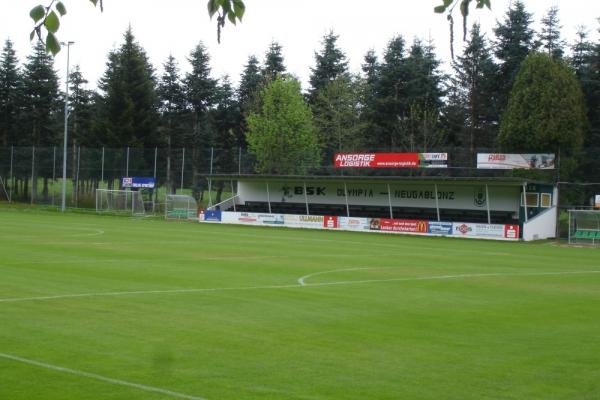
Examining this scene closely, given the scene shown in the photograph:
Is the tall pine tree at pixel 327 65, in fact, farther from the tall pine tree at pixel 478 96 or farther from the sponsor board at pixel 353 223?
the sponsor board at pixel 353 223

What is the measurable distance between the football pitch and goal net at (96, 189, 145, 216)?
38775 mm

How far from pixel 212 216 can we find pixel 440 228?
1782cm

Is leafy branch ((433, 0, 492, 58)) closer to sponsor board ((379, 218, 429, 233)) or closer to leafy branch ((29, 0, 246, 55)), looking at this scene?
leafy branch ((29, 0, 246, 55))

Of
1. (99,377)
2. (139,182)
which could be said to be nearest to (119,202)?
(139,182)

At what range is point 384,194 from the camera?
55844 mm

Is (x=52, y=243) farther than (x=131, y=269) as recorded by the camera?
Yes

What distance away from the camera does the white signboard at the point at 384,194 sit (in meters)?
50.8

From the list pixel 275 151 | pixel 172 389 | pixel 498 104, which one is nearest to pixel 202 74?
pixel 275 151

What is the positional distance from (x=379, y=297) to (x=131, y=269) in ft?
25.5

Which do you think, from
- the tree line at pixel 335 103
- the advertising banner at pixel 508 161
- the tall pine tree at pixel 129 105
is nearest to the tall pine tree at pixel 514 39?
the tree line at pixel 335 103

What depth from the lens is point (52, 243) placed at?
29.4m

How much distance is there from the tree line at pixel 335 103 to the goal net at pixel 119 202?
20.2ft

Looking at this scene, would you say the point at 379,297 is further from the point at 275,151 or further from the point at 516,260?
the point at 275,151

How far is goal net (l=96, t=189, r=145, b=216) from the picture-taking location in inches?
2473
